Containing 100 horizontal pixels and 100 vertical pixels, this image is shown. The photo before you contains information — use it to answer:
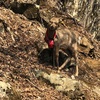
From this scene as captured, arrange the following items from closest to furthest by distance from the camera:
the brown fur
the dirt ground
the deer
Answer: the dirt ground
the deer
the brown fur

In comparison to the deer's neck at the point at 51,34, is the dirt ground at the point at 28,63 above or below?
below

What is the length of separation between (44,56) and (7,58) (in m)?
1.58

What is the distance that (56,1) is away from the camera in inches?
633

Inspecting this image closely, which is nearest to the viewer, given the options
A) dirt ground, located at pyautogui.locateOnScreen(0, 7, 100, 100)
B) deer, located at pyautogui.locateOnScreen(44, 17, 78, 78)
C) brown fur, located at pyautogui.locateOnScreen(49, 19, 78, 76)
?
dirt ground, located at pyautogui.locateOnScreen(0, 7, 100, 100)

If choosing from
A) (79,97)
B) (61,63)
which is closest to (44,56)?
(61,63)

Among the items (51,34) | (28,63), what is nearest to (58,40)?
(51,34)

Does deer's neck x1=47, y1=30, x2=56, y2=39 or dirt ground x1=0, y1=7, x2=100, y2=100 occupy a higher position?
deer's neck x1=47, y1=30, x2=56, y2=39

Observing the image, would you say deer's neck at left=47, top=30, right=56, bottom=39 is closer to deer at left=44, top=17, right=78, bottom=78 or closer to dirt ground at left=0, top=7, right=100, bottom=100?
deer at left=44, top=17, right=78, bottom=78

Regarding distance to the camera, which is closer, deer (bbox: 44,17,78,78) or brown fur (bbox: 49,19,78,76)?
deer (bbox: 44,17,78,78)

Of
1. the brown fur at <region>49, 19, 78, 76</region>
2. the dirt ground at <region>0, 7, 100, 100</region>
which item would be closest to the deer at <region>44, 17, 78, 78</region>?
the brown fur at <region>49, 19, 78, 76</region>

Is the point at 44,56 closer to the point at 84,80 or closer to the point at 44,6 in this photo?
the point at 84,80

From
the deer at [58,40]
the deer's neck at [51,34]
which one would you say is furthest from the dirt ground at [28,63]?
the deer's neck at [51,34]

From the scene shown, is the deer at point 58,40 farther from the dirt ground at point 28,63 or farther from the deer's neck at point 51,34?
the dirt ground at point 28,63

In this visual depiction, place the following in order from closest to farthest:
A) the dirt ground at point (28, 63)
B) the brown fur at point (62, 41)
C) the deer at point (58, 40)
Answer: the dirt ground at point (28, 63) → the deer at point (58, 40) → the brown fur at point (62, 41)
